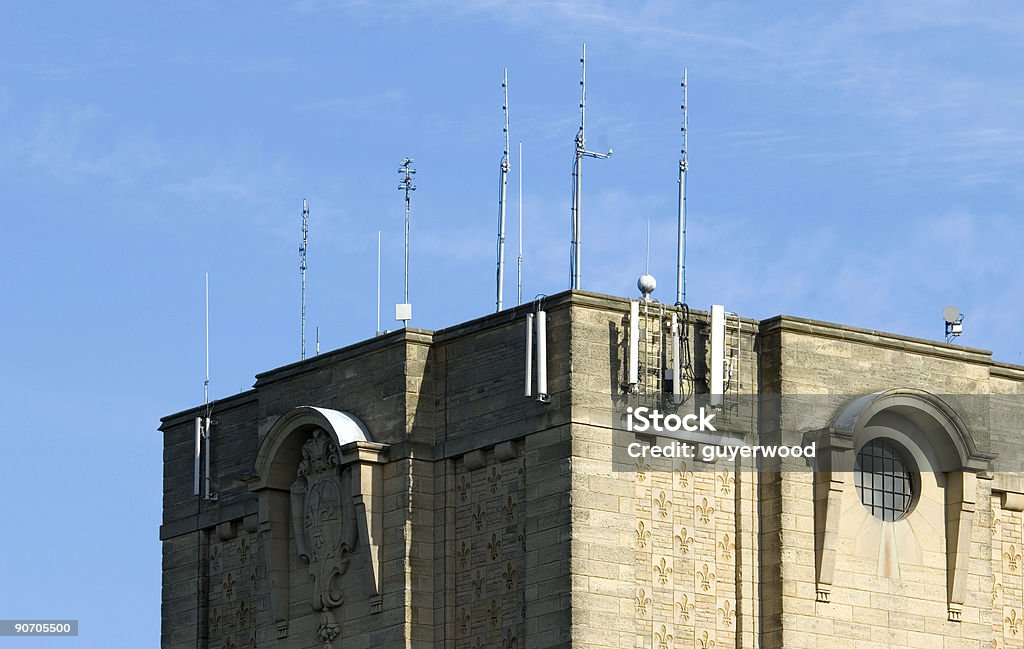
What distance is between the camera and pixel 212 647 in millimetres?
82062

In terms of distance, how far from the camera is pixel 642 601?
72750 millimetres

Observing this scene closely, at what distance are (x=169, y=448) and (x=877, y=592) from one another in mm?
19762

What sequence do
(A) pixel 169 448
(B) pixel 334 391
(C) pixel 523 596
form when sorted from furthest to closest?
(A) pixel 169 448, (B) pixel 334 391, (C) pixel 523 596

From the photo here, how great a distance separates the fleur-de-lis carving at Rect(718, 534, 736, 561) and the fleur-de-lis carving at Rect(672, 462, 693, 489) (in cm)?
149

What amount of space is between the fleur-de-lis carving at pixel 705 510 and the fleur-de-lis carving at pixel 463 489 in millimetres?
5263

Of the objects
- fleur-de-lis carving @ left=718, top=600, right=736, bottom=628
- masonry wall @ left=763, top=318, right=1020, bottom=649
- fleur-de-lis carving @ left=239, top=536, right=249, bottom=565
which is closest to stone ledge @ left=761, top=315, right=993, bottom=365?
masonry wall @ left=763, top=318, right=1020, bottom=649

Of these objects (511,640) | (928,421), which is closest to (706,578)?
(511,640)

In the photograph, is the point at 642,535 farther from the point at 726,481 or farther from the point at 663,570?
the point at 726,481

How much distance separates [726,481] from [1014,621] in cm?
835

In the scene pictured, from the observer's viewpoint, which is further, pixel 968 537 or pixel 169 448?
pixel 169 448

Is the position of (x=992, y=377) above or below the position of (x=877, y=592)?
above

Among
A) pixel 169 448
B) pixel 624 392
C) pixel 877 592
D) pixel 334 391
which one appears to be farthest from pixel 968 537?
pixel 169 448

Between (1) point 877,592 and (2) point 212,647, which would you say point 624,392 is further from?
(2) point 212,647

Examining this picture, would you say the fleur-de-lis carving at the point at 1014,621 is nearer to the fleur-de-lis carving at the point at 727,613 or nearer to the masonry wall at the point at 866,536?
the masonry wall at the point at 866,536
